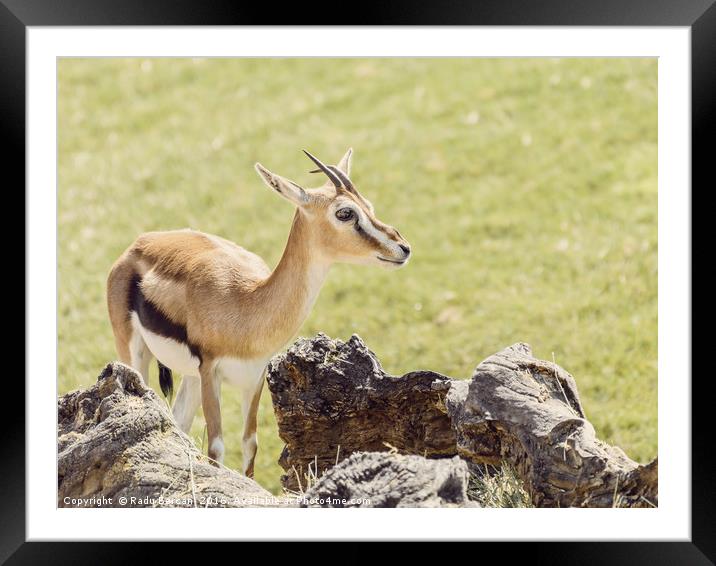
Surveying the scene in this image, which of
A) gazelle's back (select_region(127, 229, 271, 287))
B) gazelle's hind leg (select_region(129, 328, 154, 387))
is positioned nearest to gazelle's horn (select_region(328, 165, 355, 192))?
gazelle's back (select_region(127, 229, 271, 287))

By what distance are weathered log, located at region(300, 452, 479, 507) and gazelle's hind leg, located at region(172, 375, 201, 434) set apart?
73.1 inches

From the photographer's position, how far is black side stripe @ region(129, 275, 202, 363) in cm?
582

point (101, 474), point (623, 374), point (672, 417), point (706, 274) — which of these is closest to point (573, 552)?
point (672, 417)

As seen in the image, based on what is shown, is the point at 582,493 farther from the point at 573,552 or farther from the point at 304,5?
the point at 304,5

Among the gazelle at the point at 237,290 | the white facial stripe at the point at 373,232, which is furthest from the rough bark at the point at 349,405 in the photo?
the white facial stripe at the point at 373,232

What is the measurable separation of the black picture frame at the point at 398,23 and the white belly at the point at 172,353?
117cm

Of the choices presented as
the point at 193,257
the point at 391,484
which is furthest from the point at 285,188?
the point at 391,484

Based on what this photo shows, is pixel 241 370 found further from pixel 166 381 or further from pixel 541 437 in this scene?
pixel 541 437

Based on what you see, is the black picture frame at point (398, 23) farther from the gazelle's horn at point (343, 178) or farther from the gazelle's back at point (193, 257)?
the gazelle's back at point (193, 257)

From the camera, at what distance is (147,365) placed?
20.9 ft

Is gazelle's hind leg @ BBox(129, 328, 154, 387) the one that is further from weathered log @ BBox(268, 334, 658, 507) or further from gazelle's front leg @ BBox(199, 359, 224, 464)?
weathered log @ BBox(268, 334, 658, 507)

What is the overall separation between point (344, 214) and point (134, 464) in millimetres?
1542

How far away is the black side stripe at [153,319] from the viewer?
5.82m

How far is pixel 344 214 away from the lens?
536 cm
